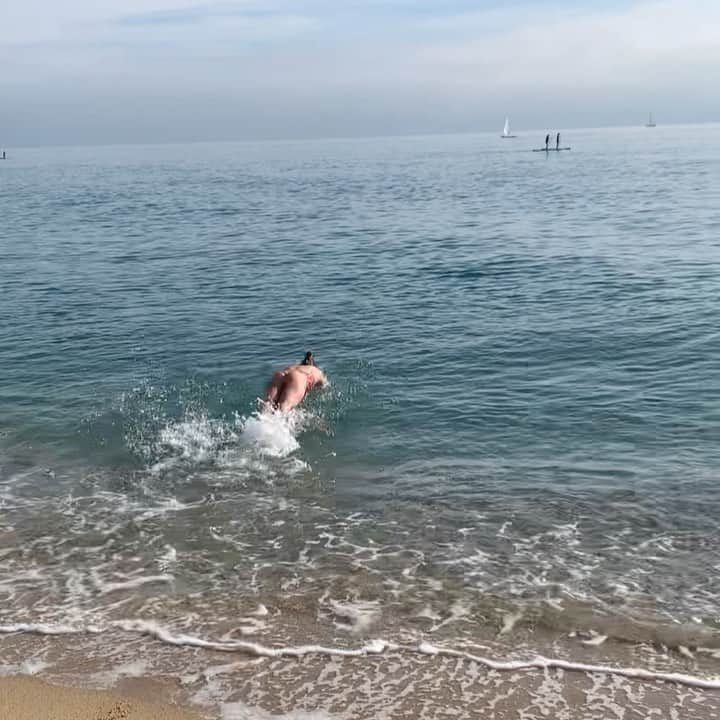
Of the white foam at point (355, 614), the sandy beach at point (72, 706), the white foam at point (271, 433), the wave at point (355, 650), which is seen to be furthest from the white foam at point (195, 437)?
the sandy beach at point (72, 706)

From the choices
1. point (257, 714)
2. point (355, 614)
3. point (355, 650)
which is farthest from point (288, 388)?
point (257, 714)

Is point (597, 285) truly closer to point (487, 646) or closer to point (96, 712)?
point (487, 646)

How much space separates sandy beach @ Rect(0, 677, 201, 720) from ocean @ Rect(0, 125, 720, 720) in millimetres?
296

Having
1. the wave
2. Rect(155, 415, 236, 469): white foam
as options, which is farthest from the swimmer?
the wave

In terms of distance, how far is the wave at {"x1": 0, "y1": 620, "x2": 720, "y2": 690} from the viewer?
9.16 m

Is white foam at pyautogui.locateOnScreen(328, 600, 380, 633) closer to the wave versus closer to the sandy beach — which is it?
the wave

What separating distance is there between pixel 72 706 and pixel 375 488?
23.0ft

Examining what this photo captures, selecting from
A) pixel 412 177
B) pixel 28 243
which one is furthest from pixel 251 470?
pixel 412 177

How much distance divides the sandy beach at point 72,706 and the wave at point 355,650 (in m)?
1.23

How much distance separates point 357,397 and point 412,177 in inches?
2934

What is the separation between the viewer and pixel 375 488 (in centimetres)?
1471

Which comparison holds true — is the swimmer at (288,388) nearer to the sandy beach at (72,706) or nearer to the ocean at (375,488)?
the ocean at (375,488)

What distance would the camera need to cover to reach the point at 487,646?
9.77m

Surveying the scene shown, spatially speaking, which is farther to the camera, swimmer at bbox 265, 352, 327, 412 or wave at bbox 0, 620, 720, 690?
swimmer at bbox 265, 352, 327, 412
